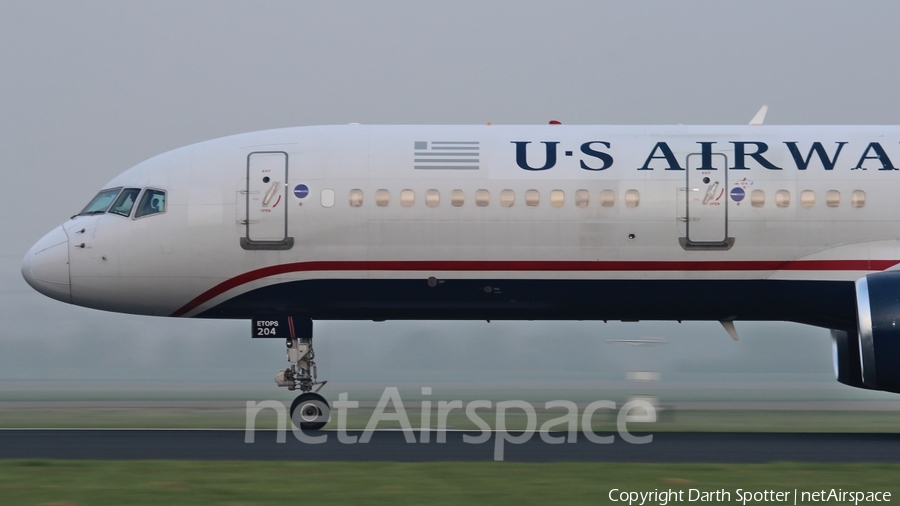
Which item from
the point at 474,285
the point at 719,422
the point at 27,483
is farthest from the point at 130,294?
the point at 719,422

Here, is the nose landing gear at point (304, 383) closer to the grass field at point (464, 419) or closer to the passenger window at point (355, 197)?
the grass field at point (464, 419)

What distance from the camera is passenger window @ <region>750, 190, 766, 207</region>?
52.6 ft

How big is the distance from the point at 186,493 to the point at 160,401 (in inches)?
626

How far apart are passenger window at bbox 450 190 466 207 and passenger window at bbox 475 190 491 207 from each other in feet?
0.65

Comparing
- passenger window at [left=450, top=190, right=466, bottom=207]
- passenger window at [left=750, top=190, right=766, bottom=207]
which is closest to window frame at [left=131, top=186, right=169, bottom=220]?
passenger window at [left=450, top=190, right=466, bottom=207]

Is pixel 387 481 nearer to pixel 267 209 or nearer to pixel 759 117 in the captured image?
pixel 267 209

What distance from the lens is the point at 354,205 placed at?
1602 cm

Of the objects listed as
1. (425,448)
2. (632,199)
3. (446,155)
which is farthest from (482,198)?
(425,448)

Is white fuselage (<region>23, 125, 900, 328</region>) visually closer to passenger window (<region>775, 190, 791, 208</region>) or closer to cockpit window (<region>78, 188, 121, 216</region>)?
passenger window (<region>775, 190, 791, 208</region>)

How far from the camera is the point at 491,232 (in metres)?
16.0

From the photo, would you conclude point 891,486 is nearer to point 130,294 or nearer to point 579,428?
point 579,428

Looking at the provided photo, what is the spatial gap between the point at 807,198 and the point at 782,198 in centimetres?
39

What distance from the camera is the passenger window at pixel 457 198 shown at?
1602cm

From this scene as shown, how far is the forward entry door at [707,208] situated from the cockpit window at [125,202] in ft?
28.2
